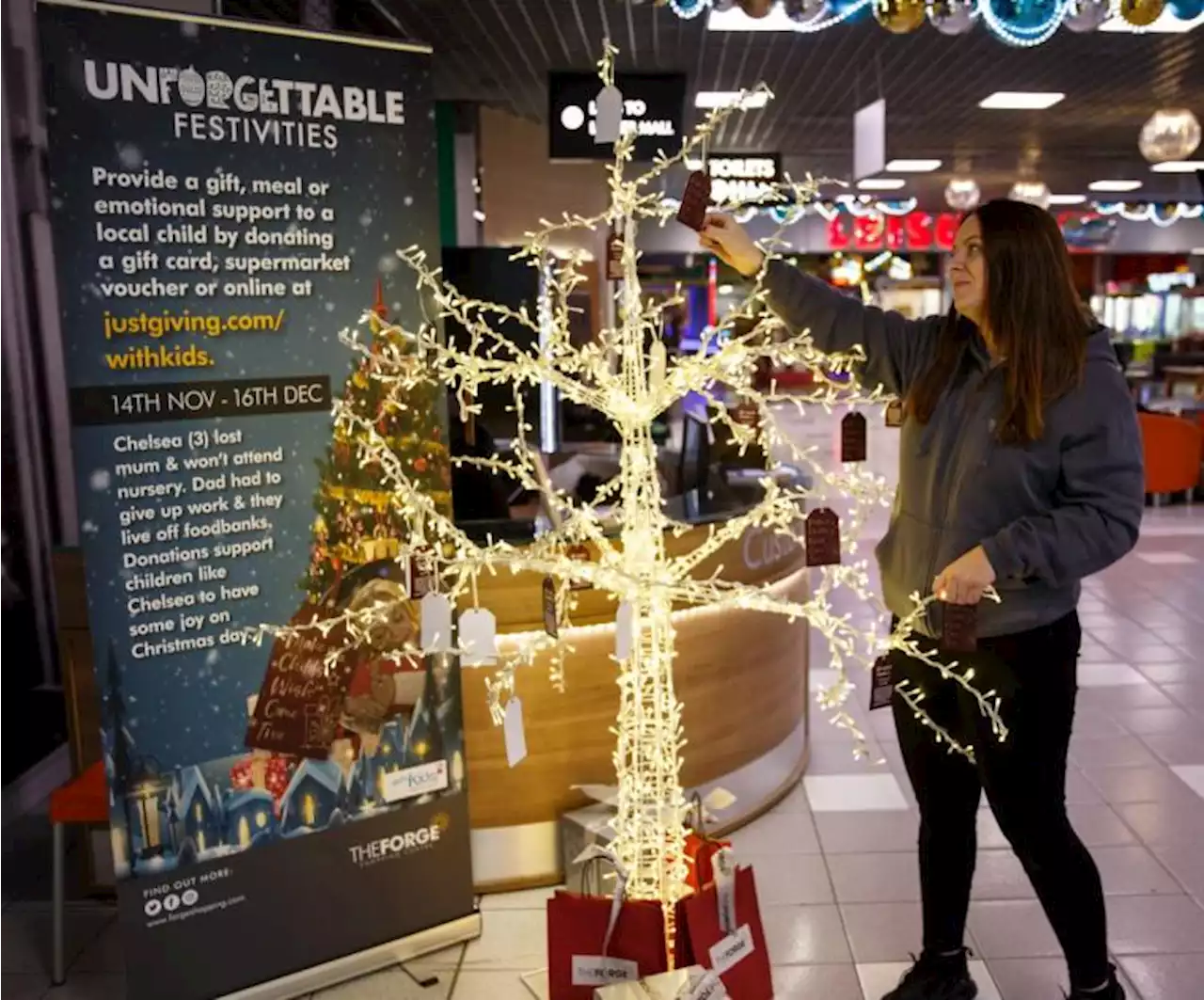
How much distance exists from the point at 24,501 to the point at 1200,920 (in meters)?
3.66

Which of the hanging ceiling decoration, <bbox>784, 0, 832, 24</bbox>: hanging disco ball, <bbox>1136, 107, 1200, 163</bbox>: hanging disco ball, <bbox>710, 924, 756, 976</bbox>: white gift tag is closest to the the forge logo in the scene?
<bbox>710, 924, 756, 976</bbox>: white gift tag

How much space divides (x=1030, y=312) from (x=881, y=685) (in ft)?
2.33

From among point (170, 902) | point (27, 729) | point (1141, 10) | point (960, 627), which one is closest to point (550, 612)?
point (960, 627)

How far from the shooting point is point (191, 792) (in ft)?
7.85

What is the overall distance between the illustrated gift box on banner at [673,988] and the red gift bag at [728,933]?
1.6 inches

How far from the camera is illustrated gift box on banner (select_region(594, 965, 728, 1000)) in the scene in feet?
5.95

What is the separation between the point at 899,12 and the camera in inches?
181

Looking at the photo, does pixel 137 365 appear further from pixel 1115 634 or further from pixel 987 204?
pixel 1115 634

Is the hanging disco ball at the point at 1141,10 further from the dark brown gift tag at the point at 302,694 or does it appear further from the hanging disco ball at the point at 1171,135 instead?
the dark brown gift tag at the point at 302,694

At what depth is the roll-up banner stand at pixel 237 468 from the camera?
2.16 m

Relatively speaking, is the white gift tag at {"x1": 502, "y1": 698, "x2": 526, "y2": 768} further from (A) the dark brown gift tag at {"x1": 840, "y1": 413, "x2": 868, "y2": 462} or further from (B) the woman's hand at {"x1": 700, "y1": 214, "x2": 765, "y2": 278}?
→ (B) the woman's hand at {"x1": 700, "y1": 214, "x2": 765, "y2": 278}

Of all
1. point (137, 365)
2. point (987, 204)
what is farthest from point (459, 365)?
point (987, 204)

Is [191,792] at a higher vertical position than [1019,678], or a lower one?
lower

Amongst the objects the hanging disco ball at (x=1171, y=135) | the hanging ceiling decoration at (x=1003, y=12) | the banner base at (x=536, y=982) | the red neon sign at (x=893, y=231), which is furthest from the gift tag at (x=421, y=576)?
the red neon sign at (x=893, y=231)
